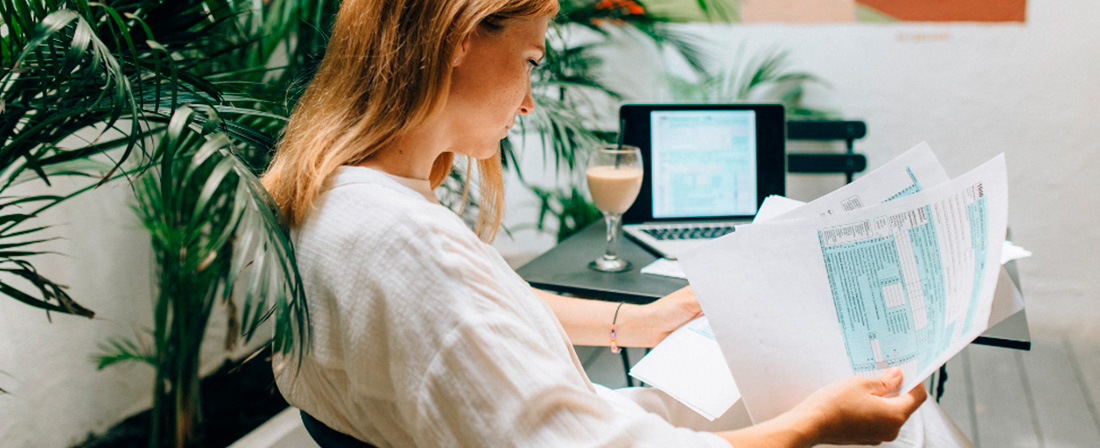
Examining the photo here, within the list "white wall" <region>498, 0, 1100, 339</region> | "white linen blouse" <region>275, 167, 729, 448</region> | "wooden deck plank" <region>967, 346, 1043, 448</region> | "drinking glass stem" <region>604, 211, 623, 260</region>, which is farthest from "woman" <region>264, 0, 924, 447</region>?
"white wall" <region>498, 0, 1100, 339</region>

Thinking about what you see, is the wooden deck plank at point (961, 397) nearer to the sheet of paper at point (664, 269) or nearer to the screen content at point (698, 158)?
the screen content at point (698, 158)

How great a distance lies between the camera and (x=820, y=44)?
2.71 meters

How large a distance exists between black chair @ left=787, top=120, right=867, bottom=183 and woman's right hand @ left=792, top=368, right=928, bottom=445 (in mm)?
1605

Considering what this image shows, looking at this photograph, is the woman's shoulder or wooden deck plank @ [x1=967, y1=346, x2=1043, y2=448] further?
wooden deck plank @ [x1=967, y1=346, x2=1043, y2=448]

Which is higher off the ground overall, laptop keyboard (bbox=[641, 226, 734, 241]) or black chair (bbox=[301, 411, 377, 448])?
black chair (bbox=[301, 411, 377, 448])

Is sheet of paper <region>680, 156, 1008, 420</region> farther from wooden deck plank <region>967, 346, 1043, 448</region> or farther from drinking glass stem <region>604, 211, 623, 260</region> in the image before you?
wooden deck plank <region>967, 346, 1043, 448</region>

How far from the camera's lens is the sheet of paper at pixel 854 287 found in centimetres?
67

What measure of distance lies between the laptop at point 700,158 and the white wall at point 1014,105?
1272mm

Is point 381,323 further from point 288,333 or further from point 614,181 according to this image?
point 614,181

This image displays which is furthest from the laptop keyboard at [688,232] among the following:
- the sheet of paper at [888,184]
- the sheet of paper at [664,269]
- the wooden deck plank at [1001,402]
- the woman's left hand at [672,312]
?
the wooden deck plank at [1001,402]

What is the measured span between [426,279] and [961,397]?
2178 millimetres

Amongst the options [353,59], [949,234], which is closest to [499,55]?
[353,59]

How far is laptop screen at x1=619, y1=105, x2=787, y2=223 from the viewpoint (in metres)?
1.61

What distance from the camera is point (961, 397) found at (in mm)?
2211
